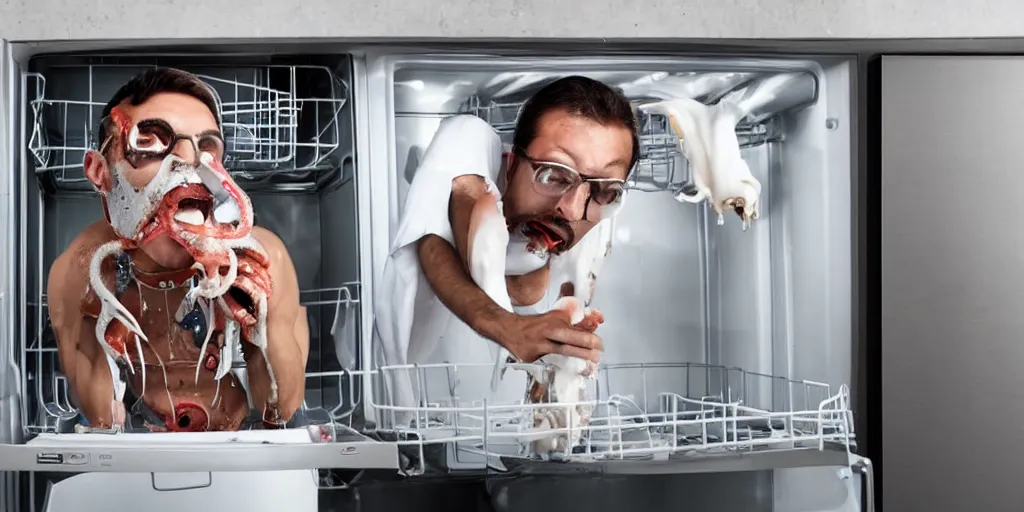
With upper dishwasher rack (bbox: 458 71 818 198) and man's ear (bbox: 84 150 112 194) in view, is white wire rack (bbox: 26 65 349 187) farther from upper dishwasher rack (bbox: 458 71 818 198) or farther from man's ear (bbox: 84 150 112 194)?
upper dishwasher rack (bbox: 458 71 818 198)

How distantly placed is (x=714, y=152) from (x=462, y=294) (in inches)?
15.2

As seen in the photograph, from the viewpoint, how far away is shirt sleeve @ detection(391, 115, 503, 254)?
1.12 m

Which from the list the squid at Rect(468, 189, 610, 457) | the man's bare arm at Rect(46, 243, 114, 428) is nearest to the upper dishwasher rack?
the squid at Rect(468, 189, 610, 457)

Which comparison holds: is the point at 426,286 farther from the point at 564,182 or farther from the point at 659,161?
the point at 659,161

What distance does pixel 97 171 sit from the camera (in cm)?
110

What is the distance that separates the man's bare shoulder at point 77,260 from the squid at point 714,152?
715mm

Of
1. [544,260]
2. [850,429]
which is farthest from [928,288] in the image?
[544,260]

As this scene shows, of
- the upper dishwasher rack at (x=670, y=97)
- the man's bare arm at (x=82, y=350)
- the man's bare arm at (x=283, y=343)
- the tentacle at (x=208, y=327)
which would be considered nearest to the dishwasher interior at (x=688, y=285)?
the upper dishwasher rack at (x=670, y=97)

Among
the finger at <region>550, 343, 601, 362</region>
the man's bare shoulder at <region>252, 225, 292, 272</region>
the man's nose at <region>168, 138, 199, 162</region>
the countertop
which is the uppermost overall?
the countertop

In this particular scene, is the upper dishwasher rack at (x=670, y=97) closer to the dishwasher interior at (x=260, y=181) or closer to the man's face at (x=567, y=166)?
the man's face at (x=567, y=166)

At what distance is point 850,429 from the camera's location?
3.86 feet

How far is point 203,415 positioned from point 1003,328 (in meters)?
1.08

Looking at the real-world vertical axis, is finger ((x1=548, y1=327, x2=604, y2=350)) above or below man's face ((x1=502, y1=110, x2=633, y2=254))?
below

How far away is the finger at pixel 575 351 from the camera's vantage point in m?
1.13
